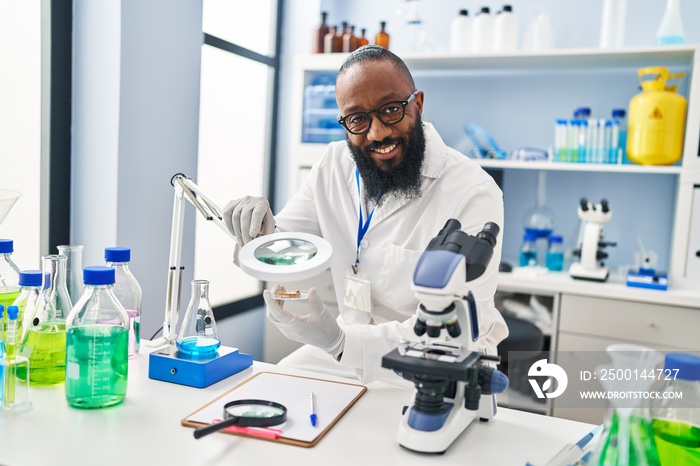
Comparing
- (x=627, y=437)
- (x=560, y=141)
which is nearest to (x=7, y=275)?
(x=627, y=437)

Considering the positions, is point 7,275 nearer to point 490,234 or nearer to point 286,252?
point 286,252

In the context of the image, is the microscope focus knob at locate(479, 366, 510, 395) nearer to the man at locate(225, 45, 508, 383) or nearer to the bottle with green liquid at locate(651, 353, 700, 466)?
the bottle with green liquid at locate(651, 353, 700, 466)

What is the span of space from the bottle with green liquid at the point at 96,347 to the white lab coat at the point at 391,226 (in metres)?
0.49

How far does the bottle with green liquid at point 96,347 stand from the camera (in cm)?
109

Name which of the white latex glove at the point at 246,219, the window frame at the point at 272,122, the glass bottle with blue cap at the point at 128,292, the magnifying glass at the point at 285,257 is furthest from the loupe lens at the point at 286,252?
the window frame at the point at 272,122

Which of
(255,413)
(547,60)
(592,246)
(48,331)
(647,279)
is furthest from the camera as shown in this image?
(547,60)

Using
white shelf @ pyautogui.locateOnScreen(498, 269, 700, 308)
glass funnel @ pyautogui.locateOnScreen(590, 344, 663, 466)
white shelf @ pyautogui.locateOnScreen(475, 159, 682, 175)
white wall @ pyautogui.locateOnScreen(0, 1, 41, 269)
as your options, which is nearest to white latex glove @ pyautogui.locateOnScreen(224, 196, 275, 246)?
glass funnel @ pyautogui.locateOnScreen(590, 344, 663, 466)

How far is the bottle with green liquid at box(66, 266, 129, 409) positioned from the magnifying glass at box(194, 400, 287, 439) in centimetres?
23

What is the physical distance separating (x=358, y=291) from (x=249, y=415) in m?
0.67

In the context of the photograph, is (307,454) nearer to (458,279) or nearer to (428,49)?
(458,279)

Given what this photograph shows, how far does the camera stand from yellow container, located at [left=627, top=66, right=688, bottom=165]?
251 cm

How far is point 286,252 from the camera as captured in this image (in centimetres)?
111

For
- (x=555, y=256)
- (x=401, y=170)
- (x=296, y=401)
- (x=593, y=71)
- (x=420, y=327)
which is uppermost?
(x=593, y=71)

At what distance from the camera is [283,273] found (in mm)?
998
